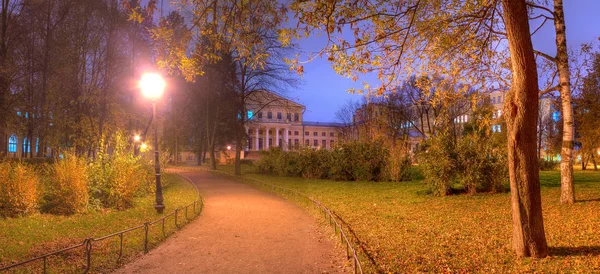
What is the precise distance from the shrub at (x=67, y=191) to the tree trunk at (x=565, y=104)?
13.6 m

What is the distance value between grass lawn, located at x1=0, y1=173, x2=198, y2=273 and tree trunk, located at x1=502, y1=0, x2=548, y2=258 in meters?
6.87

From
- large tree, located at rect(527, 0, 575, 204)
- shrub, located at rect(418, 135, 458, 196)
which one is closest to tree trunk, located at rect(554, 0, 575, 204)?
large tree, located at rect(527, 0, 575, 204)

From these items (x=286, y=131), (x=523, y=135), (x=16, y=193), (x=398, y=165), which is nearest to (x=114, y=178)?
(x=16, y=193)

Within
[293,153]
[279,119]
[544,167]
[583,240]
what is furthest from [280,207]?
[279,119]

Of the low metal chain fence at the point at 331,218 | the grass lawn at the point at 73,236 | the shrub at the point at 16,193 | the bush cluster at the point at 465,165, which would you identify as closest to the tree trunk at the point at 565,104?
the bush cluster at the point at 465,165

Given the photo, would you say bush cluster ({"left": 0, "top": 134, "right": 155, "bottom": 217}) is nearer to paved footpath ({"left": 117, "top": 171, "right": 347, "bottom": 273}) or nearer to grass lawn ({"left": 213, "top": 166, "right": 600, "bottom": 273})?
paved footpath ({"left": 117, "top": 171, "right": 347, "bottom": 273})

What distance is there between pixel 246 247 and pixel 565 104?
30.6ft

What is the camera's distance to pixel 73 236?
30.0ft

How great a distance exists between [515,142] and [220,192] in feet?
53.7

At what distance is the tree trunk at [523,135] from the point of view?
20.2ft

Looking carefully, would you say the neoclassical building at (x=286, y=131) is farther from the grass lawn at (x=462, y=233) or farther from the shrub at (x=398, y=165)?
the grass lawn at (x=462, y=233)

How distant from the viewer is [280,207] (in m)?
15.3

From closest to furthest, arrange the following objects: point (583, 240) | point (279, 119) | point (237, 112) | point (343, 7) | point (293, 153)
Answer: point (583, 240) → point (343, 7) → point (293, 153) → point (237, 112) → point (279, 119)

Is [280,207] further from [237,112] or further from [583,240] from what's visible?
[237,112]
